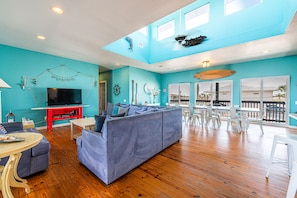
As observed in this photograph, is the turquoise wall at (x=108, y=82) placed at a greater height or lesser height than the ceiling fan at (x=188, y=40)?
lesser

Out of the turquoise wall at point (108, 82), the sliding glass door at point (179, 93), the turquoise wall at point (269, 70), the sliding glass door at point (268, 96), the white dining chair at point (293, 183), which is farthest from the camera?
the sliding glass door at point (179, 93)

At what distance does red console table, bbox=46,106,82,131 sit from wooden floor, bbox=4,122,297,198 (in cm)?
175

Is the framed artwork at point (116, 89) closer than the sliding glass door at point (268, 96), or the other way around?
the sliding glass door at point (268, 96)

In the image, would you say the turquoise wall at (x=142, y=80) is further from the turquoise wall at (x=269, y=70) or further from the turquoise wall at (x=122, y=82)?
the turquoise wall at (x=269, y=70)

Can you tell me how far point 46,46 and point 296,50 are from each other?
818 cm

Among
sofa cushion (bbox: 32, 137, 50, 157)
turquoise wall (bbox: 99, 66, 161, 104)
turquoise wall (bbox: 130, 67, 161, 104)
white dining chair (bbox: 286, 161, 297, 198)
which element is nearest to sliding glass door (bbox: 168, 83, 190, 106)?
turquoise wall (bbox: 130, 67, 161, 104)

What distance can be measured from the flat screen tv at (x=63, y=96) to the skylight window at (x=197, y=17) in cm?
511

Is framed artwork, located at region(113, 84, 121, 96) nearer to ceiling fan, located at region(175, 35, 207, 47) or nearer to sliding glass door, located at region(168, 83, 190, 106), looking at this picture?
sliding glass door, located at region(168, 83, 190, 106)

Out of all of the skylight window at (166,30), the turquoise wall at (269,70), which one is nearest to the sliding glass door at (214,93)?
the turquoise wall at (269,70)

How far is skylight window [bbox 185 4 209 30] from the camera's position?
4.25m

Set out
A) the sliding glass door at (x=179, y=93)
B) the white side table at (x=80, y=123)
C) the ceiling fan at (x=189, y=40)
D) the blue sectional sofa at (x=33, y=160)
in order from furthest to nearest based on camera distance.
→ the sliding glass door at (x=179, y=93) < the ceiling fan at (x=189, y=40) < the white side table at (x=80, y=123) < the blue sectional sofa at (x=33, y=160)

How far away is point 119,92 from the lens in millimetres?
6562

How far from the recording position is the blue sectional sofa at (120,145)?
1.66 m

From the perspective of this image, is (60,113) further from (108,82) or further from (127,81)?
(108,82)
